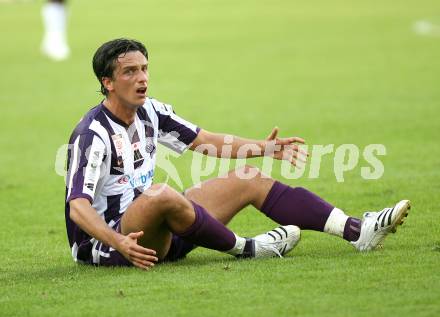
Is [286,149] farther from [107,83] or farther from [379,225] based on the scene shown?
[107,83]

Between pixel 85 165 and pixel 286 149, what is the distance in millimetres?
1514

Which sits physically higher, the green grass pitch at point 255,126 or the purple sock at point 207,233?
the purple sock at point 207,233

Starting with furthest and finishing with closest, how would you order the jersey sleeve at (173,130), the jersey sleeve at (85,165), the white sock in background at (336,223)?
the jersey sleeve at (173,130) → the white sock in background at (336,223) → the jersey sleeve at (85,165)

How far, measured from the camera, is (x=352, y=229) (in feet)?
25.0

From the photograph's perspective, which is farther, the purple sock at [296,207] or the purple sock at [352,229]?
the purple sock at [296,207]

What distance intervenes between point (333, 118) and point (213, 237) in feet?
32.0

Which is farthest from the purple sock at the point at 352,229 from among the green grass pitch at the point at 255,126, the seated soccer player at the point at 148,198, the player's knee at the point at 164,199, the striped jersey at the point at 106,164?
the striped jersey at the point at 106,164

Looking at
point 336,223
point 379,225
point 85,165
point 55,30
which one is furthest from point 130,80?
point 55,30

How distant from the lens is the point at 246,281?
6.84 metres

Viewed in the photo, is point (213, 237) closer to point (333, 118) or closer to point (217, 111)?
point (333, 118)

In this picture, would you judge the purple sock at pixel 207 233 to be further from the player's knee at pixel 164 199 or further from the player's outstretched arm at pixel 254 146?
the player's outstretched arm at pixel 254 146

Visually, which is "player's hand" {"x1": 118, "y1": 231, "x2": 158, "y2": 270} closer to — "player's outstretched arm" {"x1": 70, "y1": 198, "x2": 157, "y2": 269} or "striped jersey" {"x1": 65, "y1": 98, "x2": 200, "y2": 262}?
"player's outstretched arm" {"x1": 70, "y1": 198, "x2": 157, "y2": 269}

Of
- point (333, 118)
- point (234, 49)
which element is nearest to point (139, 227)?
point (333, 118)

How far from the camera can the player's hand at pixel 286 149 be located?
308 inches
